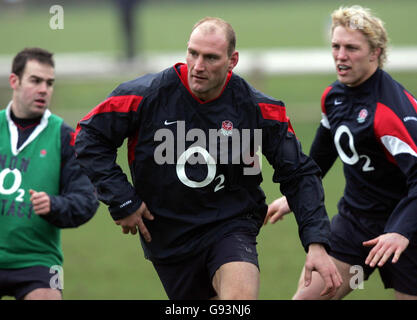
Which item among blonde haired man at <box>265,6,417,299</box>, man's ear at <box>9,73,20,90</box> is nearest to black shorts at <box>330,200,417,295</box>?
blonde haired man at <box>265,6,417,299</box>

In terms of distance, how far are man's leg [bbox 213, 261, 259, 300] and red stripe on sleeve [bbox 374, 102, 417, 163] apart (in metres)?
1.20

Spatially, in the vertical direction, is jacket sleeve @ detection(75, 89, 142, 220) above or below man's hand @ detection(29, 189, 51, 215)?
above

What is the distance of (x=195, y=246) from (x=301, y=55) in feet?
43.2

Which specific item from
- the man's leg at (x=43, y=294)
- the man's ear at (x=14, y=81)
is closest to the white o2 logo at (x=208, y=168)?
the man's leg at (x=43, y=294)

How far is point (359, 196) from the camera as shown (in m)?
5.32

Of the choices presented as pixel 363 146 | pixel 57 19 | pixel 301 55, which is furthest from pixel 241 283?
pixel 301 55

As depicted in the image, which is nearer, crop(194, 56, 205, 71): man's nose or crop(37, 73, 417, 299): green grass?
crop(194, 56, 205, 71): man's nose

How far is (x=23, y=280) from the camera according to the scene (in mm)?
5148

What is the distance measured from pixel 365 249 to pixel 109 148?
1904 mm

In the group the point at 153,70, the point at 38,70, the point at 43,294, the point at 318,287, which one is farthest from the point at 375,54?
the point at 153,70

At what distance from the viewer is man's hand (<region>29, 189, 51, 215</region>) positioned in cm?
509

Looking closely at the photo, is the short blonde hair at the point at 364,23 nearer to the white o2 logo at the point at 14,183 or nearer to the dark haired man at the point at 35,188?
the dark haired man at the point at 35,188

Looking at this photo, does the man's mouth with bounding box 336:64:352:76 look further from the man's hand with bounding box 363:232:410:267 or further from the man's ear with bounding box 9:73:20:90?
the man's ear with bounding box 9:73:20:90

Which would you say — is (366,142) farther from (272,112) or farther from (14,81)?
(14,81)
